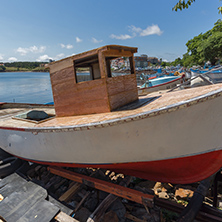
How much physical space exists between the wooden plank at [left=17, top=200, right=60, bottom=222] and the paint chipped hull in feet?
3.70

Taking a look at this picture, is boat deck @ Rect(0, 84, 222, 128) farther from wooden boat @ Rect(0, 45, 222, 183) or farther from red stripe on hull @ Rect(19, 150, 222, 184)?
red stripe on hull @ Rect(19, 150, 222, 184)

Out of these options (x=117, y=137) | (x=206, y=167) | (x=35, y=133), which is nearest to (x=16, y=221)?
(x=35, y=133)

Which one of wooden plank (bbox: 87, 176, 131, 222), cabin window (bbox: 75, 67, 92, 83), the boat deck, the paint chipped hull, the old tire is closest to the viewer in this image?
the paint chipped hull

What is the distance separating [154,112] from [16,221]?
12.3ft

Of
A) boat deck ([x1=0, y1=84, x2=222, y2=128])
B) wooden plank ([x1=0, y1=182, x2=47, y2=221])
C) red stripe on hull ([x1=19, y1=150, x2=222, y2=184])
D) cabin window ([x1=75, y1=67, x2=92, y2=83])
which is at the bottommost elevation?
wooden plank ([x1=0, y1=182, x2=47, y2=221])

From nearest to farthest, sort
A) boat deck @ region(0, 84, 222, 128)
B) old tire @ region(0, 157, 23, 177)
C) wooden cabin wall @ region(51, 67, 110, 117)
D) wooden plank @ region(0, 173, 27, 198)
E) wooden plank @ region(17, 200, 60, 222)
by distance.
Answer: boat deck @ region(0, 84, 222, 128)
wooden plank @ region(17, 200, 60, 222)
wooden cabin wall @ region(51, 67, 110, 117)
wooden plank @ region(0, 173, 27, 198)
old tire @ region(0, 157, 23, 177)

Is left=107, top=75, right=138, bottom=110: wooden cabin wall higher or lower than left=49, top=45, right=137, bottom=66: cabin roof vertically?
lower

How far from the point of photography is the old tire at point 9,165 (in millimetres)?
5595

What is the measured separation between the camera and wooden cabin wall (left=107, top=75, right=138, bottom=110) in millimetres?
3982

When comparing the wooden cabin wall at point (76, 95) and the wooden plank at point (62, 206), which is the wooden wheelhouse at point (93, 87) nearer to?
the wooden cabin wall at point (76, 95)

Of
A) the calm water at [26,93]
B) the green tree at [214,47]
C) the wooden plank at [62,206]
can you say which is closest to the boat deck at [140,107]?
the wooden plank at [62,206]

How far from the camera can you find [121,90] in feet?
14.2

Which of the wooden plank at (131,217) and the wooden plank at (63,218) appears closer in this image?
the wooden plank at (63,218)

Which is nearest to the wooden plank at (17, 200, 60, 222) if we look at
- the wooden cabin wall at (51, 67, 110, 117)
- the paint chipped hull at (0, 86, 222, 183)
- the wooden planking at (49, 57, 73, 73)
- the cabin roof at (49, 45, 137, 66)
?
the paint chipped hull at (0, 86, 222, 183)
